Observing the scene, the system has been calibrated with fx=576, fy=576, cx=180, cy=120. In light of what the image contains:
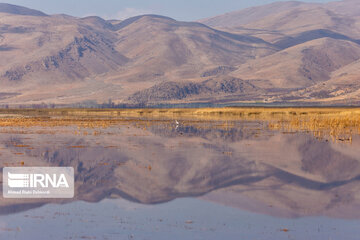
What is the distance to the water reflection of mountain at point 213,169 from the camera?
18266mm

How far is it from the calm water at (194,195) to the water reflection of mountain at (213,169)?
4cm

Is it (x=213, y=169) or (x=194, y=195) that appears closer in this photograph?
(x=194, y=195)

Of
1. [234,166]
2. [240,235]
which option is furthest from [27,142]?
[240,235]

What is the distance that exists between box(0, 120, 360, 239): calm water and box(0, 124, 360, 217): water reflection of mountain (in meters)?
0.04

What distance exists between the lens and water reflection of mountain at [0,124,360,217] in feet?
59.9

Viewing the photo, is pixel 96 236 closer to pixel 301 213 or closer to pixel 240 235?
pixel 240 235

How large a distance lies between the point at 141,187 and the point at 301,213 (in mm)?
5989

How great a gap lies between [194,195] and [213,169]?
18.7 feet

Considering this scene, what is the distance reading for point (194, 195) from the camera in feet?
61.7

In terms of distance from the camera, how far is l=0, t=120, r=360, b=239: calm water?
1478 cm

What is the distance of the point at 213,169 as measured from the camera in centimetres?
2441

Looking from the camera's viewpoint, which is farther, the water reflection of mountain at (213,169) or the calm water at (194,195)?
the water reflection of mountain at (213,169)

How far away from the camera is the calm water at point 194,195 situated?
14.8 m

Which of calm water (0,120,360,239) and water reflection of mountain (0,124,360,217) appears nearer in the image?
calm water (0,120,360,239)
